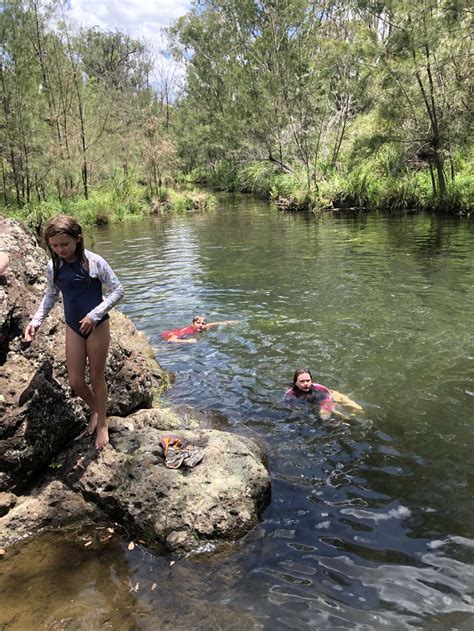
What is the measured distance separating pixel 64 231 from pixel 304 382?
383cm

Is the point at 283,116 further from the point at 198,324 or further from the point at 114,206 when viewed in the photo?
the point at 198,324

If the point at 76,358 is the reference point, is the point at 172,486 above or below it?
below

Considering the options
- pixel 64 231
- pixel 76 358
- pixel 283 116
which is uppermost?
pixel 283 116

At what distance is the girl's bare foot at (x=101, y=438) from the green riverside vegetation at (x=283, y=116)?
1756 cm

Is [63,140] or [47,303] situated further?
[63,140]

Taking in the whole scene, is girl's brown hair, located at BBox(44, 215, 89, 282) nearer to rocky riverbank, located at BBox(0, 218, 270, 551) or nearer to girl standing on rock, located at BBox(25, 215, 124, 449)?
girl standing on rock, located at BBox(25, 215, 124, 449)

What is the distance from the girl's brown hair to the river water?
2.48 meters

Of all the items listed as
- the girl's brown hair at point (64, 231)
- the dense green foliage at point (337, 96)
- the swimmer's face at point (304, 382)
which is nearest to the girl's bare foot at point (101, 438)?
the girl's brown hair at point (64, 231)

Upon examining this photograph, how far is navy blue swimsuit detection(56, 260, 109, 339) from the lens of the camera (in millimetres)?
4414

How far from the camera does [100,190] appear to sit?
34.0 metres

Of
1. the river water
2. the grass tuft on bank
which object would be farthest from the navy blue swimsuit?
the grass tuft on bank

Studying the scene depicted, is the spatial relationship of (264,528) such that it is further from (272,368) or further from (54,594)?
(272,368)

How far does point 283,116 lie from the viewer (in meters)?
34.3

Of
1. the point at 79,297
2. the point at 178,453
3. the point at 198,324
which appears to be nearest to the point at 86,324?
the point at 79,297
